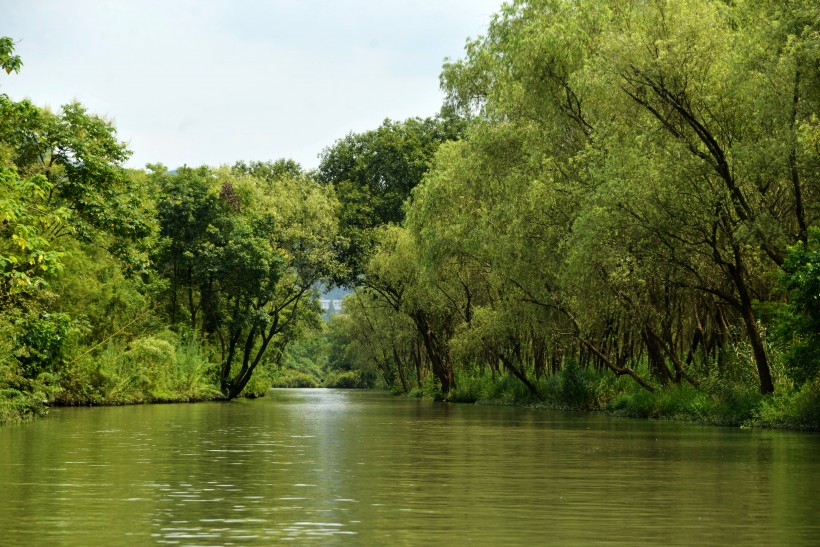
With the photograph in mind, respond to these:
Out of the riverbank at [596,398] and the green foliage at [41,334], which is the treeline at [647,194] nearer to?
the riverbank at [596,398]

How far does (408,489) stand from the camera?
14898 mm

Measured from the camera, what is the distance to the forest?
1214 inches

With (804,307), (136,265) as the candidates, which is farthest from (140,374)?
(804,307)

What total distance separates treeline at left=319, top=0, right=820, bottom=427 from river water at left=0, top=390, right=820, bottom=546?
6888 millimetres

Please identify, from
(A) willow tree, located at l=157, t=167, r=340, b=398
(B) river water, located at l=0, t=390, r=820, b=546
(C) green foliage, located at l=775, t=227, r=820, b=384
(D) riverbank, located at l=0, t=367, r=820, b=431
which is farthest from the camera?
(A) willow tree, located at l=157, t=167, r=340, b=398

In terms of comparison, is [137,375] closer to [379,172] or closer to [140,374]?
[140,374]

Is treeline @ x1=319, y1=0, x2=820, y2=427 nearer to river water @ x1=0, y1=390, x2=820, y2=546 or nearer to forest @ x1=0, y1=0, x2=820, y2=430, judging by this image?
forest @ x1=0, y1=0, x2=820, y2=430

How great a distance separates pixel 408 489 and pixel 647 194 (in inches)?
794

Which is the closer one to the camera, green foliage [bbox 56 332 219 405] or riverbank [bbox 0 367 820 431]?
riverbank [bbox 0 367 820 431]

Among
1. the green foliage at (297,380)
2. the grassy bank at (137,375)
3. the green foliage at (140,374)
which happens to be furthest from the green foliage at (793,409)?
the green foliage at (297,380)

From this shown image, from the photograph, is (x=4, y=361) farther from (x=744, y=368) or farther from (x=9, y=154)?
(x=744, y=368)

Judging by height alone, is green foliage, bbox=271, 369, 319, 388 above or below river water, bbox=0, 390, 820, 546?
above

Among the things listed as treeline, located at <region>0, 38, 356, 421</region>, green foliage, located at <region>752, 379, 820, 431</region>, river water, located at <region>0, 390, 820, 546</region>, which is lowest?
river water, located at <region>0, 390, 820, 546</region>

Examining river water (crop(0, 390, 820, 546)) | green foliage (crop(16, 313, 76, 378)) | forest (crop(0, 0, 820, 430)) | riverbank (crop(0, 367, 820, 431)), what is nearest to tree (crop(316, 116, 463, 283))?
forest (crop(0, 0, 820, 430))
